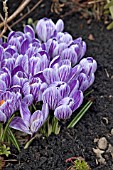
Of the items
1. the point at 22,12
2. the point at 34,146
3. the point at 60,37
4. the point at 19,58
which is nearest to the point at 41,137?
the point at 34,146

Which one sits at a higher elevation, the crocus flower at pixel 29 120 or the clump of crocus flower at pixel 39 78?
the clump of crocus flower at pixel 39 78

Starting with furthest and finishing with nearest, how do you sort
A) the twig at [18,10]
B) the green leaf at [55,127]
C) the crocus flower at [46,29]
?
1. the twig at [18,10]
2. the crocus flower at [46,29]
3. the green leaf at [55,127]

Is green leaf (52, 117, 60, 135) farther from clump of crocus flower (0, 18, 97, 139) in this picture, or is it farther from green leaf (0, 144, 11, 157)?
green leaf (0, 144, 11, 157)

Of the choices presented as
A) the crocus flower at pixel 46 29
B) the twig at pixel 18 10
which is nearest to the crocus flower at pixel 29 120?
the crocus flower at pixel 46 29

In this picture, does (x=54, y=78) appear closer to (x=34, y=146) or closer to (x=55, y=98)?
(x=55, y=98)

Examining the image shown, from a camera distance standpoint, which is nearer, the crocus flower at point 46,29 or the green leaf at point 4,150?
the green leaf at point 4,150

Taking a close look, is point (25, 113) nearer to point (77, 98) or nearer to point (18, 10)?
point (77, 98)

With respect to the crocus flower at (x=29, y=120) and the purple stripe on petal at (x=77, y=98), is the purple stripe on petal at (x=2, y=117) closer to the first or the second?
the crocus flower at (x=29, y=120)

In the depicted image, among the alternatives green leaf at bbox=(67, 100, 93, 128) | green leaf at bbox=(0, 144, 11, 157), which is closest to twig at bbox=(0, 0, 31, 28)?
green leaf at bbox=(67, 100, 93, 128)
